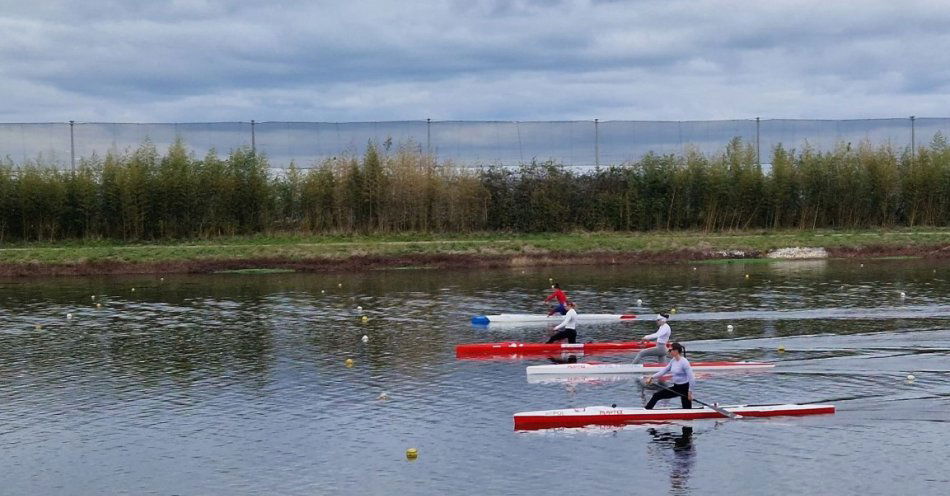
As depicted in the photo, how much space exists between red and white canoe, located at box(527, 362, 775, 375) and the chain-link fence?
42094 mm

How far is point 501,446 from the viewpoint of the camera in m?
20.3

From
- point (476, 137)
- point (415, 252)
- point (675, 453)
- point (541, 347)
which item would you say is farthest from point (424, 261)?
point (675, 453)

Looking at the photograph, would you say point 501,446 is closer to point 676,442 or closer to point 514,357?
point 676,442

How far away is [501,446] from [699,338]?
1305 cm

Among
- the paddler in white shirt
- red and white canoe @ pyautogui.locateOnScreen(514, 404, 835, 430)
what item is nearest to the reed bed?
the paddler in white shirt

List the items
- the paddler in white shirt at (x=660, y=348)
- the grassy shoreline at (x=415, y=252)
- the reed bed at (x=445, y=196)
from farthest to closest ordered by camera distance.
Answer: the reed bed at (x=445, y=196)
the grassy shoreline at (x=415, y=252)
the paddler in white shirt at (x=660, y=348)

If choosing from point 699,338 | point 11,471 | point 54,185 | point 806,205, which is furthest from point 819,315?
point 54,185

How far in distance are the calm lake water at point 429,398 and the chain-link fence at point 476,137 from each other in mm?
26802

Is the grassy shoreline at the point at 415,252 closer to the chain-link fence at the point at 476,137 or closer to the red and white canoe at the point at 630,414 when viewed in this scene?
the chain-link fence at the point at 476,137

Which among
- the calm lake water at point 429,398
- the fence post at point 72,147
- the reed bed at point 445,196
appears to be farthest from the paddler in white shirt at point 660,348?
the fence post at point 72,147

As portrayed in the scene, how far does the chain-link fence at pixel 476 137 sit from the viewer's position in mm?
67750

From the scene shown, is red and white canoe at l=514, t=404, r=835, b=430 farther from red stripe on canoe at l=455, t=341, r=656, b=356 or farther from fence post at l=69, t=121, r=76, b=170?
fence post at l=69, t=121, r=76, b=170

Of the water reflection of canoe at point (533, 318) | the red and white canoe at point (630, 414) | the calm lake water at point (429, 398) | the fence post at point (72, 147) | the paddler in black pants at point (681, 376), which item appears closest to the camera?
the calm lake water at point (429, 398)

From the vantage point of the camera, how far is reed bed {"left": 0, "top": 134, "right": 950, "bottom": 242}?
61.6m
